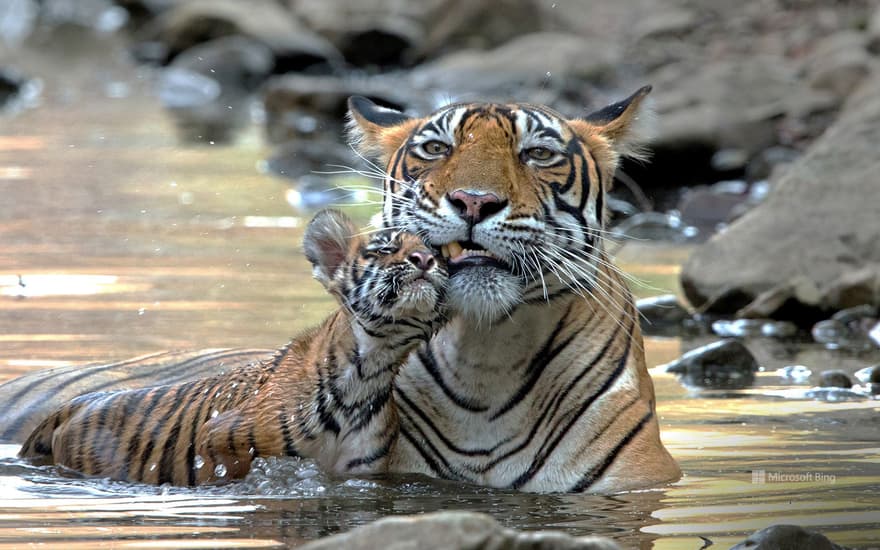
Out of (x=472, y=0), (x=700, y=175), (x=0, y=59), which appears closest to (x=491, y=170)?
(x=700, y=175)

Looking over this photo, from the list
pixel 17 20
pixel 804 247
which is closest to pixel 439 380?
pixel 804 247

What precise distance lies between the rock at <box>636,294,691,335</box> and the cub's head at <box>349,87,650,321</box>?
3.48 meters

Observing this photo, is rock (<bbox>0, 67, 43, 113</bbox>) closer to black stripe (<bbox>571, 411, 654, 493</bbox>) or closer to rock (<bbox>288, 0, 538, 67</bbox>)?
rock (<bbox>288, 0, 538, 67</bbox>)

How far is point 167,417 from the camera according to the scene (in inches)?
219

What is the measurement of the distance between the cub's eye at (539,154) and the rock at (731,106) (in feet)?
31.4

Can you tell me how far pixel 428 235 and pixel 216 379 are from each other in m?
1.17

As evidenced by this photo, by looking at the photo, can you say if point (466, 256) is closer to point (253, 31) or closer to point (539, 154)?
point (539, 154)

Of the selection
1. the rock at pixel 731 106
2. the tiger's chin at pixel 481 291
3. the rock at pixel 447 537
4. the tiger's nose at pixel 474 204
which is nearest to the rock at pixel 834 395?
the tiger's chin at pixel 481 291

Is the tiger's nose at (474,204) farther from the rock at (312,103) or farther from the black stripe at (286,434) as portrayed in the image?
the rock at (312,103)

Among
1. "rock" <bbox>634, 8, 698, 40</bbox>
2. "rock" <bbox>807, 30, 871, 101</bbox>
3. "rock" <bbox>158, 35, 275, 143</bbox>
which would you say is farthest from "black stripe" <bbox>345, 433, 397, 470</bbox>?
"rock" <bbox>634, 8, 698, 40</bbox>

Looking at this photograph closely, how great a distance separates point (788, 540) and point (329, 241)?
1786 mm

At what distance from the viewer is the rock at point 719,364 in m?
7.64

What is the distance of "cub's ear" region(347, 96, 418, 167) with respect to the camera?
18.5ft

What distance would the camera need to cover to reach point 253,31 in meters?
25.7
